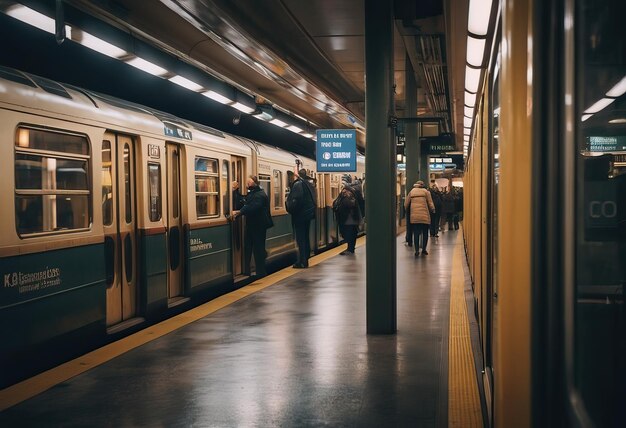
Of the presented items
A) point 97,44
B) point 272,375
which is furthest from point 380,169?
point 97,44

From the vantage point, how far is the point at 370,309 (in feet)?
22.3

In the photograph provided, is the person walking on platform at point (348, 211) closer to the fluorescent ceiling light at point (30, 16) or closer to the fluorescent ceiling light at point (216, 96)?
the fluorescent ceiling light at point (216, 96)

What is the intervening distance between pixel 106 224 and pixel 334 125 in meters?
17.2

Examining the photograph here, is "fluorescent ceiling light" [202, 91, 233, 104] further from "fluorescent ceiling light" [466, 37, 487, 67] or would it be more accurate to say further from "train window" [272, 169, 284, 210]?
"fluorescent ceiling light" [466, 37, 487, 67]

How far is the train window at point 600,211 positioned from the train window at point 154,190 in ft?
21.3

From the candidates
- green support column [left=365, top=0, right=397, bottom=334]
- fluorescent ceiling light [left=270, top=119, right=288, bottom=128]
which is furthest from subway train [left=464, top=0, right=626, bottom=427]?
fluorescent ceiling light [left=270, top=119, right=288, bottom=128]

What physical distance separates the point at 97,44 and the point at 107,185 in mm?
1729

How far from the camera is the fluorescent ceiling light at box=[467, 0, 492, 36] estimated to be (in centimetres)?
580

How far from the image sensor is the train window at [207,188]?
30.2 feet

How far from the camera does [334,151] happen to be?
15070mm

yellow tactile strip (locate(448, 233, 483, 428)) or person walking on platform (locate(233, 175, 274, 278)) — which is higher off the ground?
person walking on platform (locate(233, 175, 274, 278))

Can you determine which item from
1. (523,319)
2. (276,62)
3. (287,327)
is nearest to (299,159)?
(276,62)

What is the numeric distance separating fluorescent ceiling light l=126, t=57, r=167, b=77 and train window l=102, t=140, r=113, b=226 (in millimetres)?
1956

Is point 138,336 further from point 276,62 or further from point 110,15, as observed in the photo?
point 276,62
